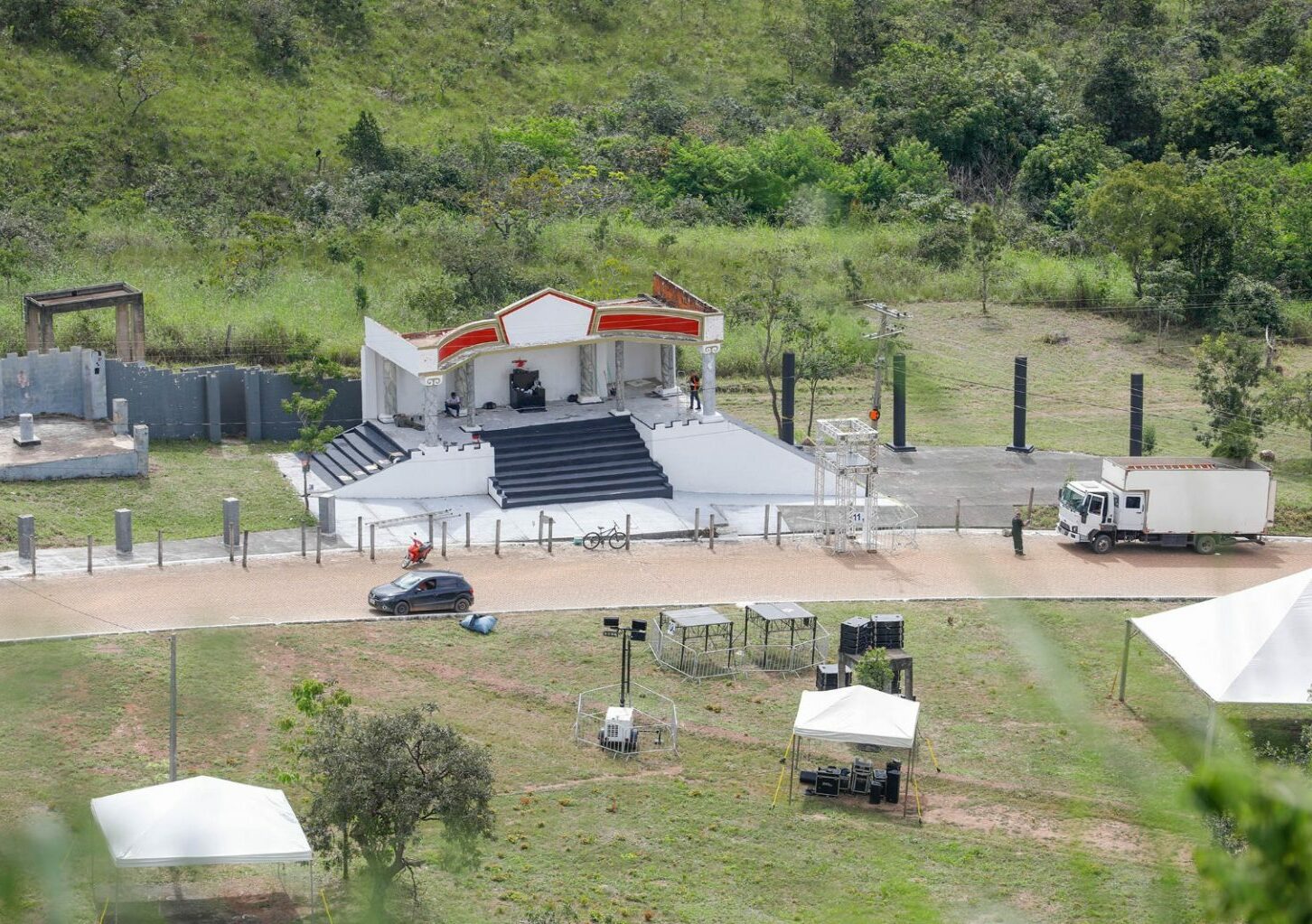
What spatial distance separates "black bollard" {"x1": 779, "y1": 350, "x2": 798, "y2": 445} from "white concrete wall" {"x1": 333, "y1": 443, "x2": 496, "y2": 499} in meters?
8.66

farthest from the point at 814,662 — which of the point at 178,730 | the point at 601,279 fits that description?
the point at 601,279

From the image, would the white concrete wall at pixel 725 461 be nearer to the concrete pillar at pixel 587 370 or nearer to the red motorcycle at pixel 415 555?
the concrete pillar at pixel 587 370

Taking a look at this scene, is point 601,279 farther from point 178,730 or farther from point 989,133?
point 178,730

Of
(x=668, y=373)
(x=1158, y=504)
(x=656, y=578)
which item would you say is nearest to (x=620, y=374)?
(x=668, y=373)

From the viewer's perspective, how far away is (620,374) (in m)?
44.3

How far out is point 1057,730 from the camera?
28.1 metres

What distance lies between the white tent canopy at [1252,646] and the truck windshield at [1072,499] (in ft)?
33.2

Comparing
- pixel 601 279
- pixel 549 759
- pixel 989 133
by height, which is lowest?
pixel 549 759

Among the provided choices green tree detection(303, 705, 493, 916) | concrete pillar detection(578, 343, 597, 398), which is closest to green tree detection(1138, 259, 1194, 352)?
concrete pillar detection(578, 343, 597, 398)

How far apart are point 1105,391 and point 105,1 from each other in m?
43.0

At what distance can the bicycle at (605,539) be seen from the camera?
37.6m

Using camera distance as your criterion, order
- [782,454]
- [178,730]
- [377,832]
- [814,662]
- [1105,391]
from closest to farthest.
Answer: [377,832] → [178,730] → [814,662] → [782,454] → [1105,391]

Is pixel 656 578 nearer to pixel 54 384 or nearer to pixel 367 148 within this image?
pixel 54 384

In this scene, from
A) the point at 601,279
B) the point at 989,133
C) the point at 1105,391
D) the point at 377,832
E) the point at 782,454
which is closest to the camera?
the point at 377,832
